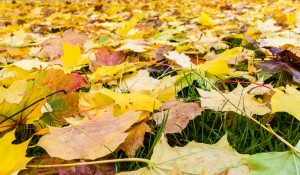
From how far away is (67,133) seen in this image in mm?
660

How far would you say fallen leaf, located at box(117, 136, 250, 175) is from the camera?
22.1 inches

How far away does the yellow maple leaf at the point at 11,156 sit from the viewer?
1.81 ft

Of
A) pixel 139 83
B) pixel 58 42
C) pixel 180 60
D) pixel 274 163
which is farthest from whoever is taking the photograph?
pixel 58 42

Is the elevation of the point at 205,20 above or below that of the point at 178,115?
below

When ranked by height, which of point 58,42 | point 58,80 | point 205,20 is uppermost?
point 58,80

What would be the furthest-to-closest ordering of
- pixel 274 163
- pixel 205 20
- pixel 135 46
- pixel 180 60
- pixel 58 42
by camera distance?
pixel 205 20 → pixel 58 42 → pixel 135 46 → pixel 180 60 → pixel 274 163

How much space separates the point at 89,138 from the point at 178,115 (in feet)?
0.76

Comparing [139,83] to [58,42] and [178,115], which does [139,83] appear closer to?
[178,115]

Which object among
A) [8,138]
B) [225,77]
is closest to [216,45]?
[225,77]

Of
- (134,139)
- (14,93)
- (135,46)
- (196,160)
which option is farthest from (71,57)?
(196,160)

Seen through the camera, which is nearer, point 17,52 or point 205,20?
point 17,52

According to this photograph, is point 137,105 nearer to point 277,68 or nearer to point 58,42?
point 277,68

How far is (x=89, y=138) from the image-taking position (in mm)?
641

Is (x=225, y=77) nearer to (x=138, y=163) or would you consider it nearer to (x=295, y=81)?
(x=295, y=81)
